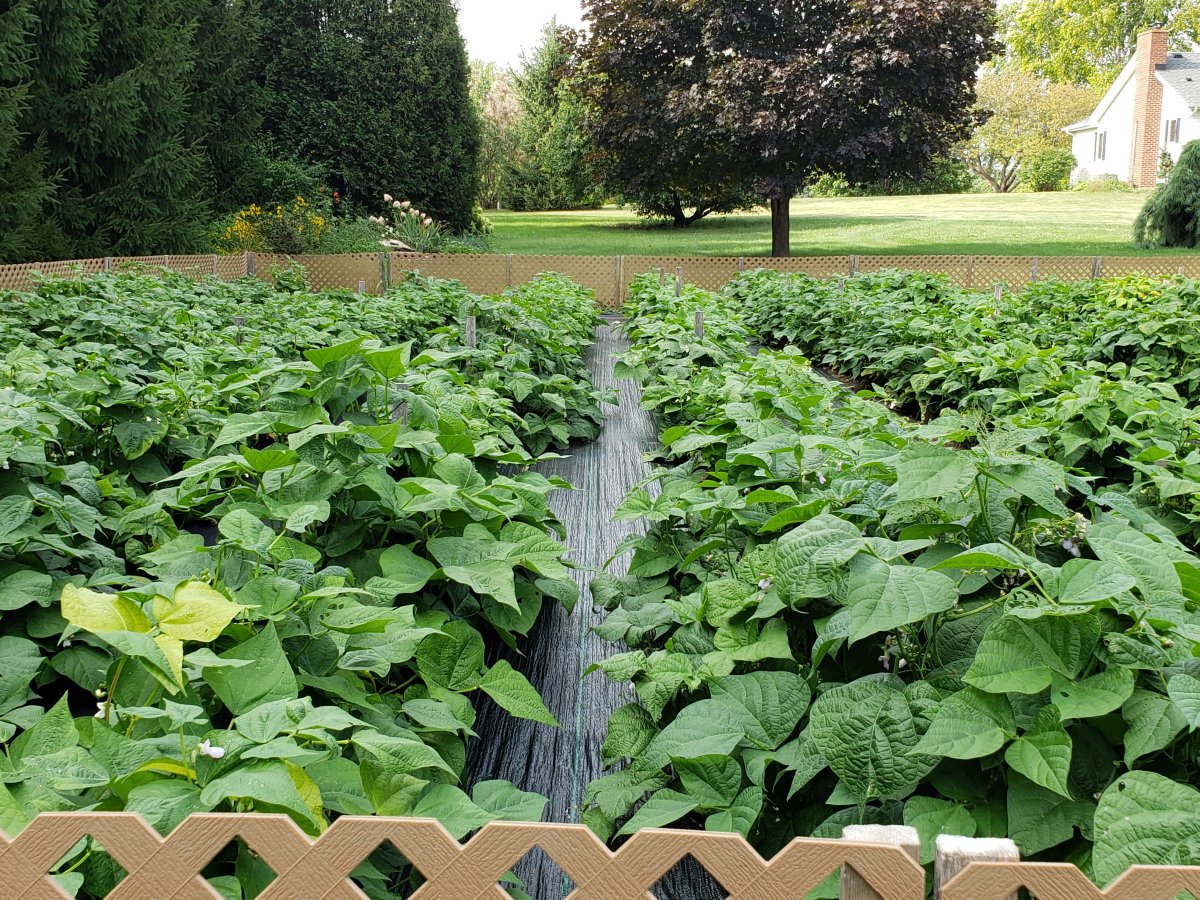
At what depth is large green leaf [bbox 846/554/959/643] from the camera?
144 centimetres

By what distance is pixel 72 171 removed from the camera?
527 inches

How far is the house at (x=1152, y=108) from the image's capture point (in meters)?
37.8

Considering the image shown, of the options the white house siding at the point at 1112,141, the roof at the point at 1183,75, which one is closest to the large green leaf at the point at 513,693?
the roof at the point at 1183,75

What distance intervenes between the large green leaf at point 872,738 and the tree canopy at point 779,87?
1764 centimetres

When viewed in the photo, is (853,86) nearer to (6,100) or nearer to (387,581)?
(6,100)

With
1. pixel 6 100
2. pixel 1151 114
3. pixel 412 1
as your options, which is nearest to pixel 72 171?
pixel 6 100

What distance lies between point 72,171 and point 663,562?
13.8 meters

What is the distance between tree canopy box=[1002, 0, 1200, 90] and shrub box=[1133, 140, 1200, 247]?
1363 inches

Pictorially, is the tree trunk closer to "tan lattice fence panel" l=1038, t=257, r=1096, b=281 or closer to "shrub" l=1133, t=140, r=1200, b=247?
"tan lattice fence panel" l=1038, t=257, r=1096, b=281

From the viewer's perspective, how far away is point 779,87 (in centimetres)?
1783

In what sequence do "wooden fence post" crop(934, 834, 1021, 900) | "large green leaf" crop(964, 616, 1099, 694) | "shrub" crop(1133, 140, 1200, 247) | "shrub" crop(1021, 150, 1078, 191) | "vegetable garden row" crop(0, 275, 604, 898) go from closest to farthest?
"wooden fence post" crop(934, 834, 1021, 900)
"vegetable garden row" crop(0, 275, 604, 898)
"large green leaf" crop(964, 616, 1099, 694)
"shrub" crop(1133, 140, 1200, 247)
"shrub" crop(1021, 150, 1078, 191)

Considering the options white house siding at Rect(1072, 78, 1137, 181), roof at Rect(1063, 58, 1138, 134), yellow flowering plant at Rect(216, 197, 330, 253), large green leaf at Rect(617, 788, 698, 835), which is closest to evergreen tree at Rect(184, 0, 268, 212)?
yellow flowering plant at Rect(216, 197, 330, 253)

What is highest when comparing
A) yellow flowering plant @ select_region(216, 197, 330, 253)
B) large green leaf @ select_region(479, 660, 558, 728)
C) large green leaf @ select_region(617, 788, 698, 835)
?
yellow flowering plant @ select_region(216, 197, 330, 253)

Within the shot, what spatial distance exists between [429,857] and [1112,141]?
50.7 m
